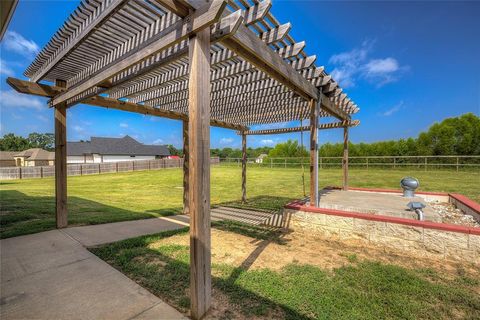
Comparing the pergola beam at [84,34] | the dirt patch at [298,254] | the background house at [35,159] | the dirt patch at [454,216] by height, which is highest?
the pergola beam at [84,34]

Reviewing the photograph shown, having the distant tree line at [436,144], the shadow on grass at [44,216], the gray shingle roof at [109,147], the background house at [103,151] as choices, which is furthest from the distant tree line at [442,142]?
the gray shingle roof at [109,147]

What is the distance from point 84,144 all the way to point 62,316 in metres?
44.5

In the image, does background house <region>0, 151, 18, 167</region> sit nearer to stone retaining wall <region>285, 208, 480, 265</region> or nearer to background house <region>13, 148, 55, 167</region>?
background house <region>13, 148, 55, 167</region>

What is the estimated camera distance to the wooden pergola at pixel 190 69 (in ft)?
6.16

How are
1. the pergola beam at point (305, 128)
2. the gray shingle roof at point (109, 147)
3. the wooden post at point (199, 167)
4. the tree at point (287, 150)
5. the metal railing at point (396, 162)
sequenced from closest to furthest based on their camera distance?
the wooden post at point (199, 167) < the pergola beam at point (305, 128) < the metal railing at point (396, 162) < the tree at point (287, 150) < the gray shingle roof at point (109, 147)

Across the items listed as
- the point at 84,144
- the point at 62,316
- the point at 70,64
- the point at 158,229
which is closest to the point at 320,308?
the point at 62,316

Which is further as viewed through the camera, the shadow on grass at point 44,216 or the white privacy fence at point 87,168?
the white privacy fence at point 87,168

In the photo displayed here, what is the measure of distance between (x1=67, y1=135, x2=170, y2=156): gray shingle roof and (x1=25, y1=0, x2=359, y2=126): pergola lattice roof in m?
36.2

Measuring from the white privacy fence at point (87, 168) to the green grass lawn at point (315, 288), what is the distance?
823 inches

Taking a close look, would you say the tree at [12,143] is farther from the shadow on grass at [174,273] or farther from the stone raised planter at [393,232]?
the stone raised planter at [393,232]

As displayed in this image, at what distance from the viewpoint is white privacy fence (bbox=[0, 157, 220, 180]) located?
17514mm

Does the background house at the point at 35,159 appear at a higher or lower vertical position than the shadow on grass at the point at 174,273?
higher

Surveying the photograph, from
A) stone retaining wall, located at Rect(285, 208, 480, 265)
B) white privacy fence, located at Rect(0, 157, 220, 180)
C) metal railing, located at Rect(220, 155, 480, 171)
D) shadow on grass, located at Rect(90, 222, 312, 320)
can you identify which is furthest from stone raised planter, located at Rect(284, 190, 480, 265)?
white privacy fence, located at Rect(0, 157, 220, 180)

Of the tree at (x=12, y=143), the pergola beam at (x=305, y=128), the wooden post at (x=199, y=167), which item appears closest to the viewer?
the wooden post at (x=199, y=167)
